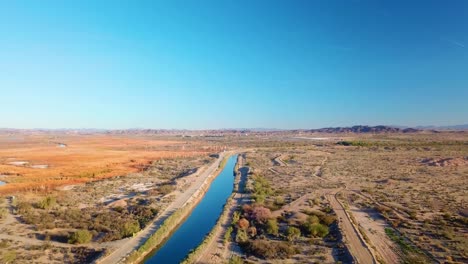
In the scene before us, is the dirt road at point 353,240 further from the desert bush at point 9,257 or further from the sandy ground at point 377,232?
the desert bush at point 9,257

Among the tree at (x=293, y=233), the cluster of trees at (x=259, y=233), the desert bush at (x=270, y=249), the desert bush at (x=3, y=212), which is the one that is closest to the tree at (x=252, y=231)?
the cluster of trees at (x=259, y=233)

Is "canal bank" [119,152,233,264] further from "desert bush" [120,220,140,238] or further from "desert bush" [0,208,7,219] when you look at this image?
"desert bush" [0,208,7,219]

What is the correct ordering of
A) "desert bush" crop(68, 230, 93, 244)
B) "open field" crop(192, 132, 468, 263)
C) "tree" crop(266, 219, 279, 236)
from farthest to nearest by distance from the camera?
"tree" crop(266, 219, 279, 236) < "desert bush" crop(68, 230, 93, 244) < "open field" crop(192, 132, 468, 263)

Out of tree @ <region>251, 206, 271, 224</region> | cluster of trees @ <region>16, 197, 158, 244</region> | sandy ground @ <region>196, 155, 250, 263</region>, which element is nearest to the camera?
sandy ground @ <region>196, 155, 250, 263</region>

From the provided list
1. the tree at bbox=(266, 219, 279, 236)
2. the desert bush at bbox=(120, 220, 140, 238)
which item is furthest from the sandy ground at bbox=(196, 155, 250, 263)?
the desert bush at bbox=(120, 220, 140, 238)

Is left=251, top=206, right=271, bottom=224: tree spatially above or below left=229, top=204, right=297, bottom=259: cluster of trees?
above

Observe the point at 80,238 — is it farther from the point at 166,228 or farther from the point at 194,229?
the point at 194,229

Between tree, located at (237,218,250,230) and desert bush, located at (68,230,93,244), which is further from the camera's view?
tree, located at (237,218,250,230)
